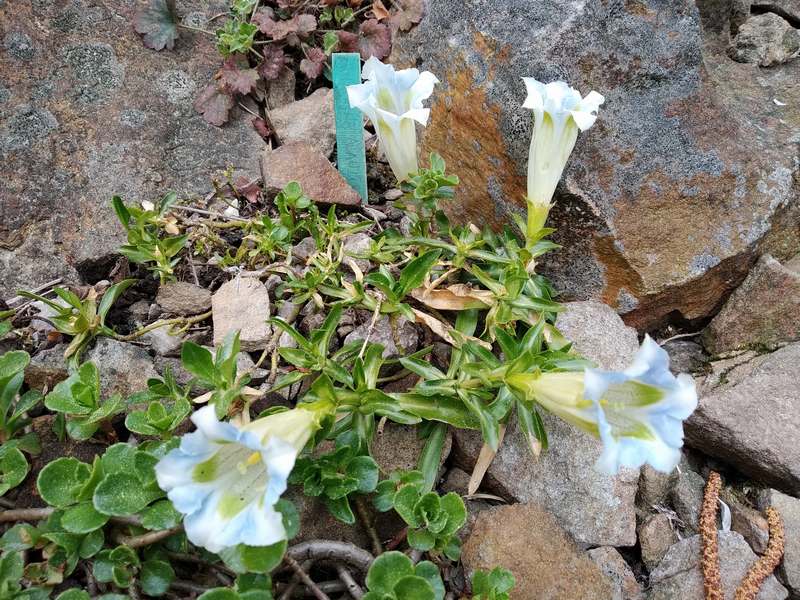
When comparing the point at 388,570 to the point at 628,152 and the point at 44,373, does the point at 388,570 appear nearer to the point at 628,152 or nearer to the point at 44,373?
the point at 44,373

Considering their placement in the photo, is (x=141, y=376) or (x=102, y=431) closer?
(x=102, y=431)

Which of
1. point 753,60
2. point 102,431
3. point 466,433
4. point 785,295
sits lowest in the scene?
point 102,431

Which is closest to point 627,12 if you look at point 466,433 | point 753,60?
point 753,60

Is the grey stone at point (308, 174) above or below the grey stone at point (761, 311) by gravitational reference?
below

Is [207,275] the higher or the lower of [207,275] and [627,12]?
the lower

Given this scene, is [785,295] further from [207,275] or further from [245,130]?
[245,130]

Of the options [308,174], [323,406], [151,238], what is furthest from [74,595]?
[308,174]

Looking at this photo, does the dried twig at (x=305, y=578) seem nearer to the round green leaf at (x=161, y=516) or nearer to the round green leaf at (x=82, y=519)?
the round green leaf at (x=161, y=516)

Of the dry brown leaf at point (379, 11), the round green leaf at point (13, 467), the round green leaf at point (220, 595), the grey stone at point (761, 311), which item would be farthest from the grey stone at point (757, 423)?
the dry brown leaf at point (379, 11)
